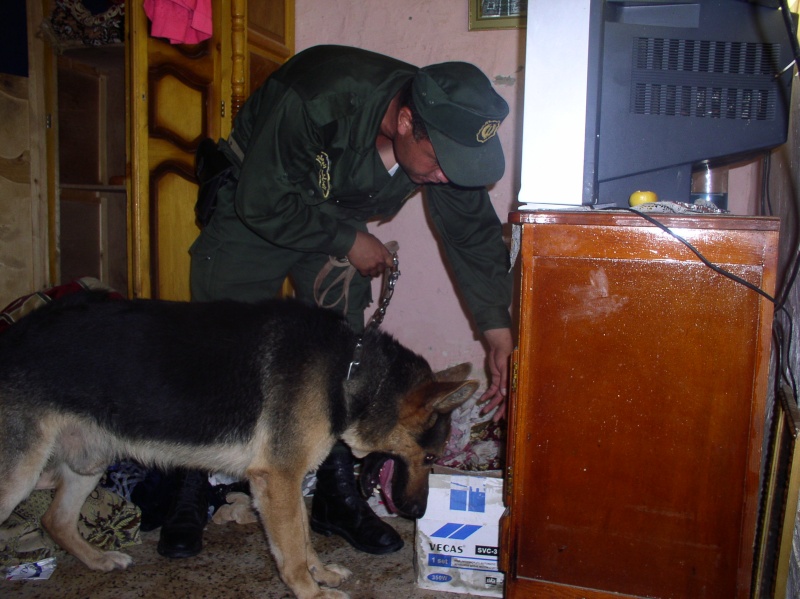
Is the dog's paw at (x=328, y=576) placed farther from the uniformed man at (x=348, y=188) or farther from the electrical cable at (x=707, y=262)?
the electrical cable at (x=707, y=262)

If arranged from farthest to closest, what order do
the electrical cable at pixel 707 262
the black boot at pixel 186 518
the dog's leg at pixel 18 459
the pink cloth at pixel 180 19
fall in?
the pink cloth at pixel 180 19 → the black boot at pixel 186 518 → the dog's leg at pixel 18 459 → the electrical cable at pixel 707 262

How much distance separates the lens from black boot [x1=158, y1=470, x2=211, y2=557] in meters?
2.17

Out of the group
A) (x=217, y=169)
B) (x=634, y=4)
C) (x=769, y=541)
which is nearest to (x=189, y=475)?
(x=217, y=169)

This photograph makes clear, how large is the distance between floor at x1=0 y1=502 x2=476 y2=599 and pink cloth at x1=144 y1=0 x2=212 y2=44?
220 centimetres

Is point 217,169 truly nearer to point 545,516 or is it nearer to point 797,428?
point 545,516

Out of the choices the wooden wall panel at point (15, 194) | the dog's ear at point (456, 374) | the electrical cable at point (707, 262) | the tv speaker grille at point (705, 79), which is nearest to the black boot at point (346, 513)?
the dog's ear at point (456, 374)

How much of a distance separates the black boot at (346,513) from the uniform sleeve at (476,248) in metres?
0.80

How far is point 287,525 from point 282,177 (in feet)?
3.58

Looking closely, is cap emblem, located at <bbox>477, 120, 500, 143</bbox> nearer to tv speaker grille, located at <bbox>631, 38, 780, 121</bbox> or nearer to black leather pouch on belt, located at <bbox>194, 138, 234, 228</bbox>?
tv speaker grille, located at <bbox>631, 38, 780, 121</bbox>

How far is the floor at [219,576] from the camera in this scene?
1.96m

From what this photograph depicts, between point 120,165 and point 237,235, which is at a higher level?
point 120,165

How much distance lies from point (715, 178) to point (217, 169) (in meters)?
2.05

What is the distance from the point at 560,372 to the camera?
1.42 m

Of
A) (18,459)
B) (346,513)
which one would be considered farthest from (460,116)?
(18,459)
